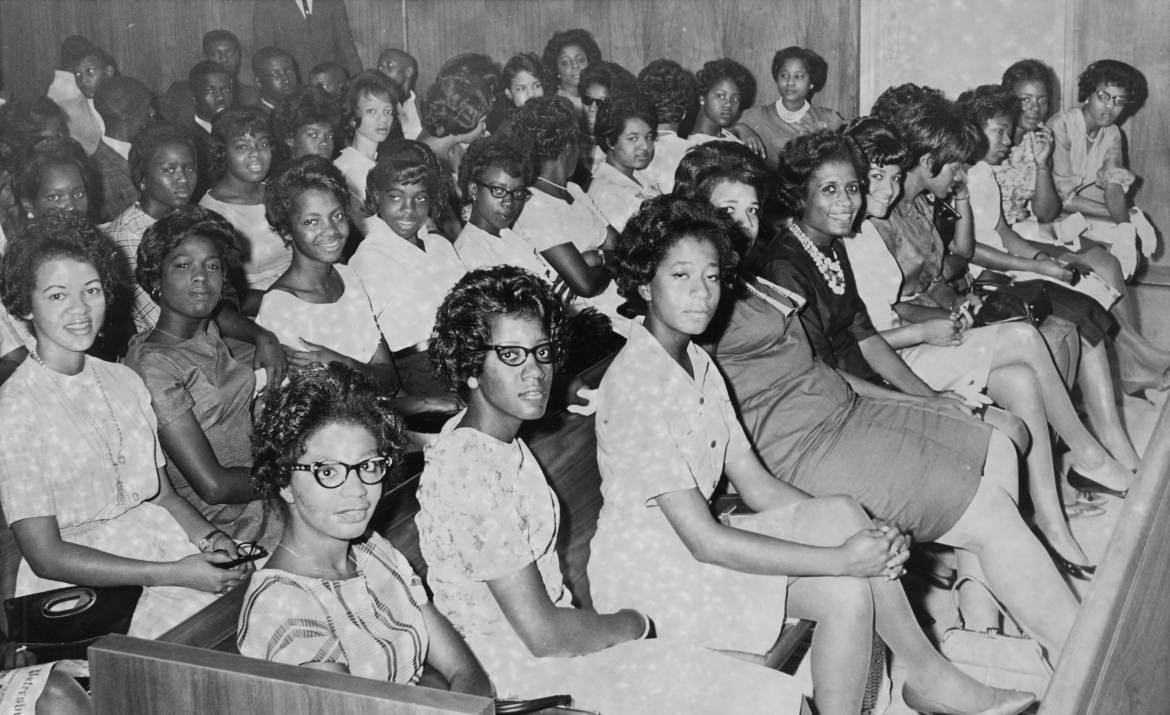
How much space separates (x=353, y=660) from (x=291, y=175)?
1.60 m

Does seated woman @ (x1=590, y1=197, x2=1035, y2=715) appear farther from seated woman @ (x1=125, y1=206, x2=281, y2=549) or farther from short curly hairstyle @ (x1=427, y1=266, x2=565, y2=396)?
seated woman @ (x1=125, y1=206, x2=281, y2=549)

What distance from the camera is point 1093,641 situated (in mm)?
2061

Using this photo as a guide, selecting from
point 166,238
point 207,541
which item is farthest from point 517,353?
point 166,238

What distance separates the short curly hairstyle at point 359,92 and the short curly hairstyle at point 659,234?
1708 millimetres

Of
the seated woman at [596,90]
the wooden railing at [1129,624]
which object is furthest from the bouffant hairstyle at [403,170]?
the wooden railing at [1129,624]

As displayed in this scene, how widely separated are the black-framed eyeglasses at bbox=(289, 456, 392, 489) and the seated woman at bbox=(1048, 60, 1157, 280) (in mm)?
4475

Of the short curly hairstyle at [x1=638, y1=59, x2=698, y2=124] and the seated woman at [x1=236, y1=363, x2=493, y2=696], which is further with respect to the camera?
the short curly hairstyle at [x1=638, y1=59, x2=698, y2=124]

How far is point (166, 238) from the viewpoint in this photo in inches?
108

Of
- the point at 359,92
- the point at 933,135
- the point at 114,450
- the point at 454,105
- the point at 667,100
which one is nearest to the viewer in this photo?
the point at 114,450

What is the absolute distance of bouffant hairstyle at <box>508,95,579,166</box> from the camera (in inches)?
164

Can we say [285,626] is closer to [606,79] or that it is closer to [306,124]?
[306,124]

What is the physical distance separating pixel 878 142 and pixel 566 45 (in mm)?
1720

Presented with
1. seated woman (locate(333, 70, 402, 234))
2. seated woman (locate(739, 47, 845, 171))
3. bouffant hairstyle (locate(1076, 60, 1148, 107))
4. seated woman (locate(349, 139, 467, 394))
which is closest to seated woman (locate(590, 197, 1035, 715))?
seated woman (locate(349, 139, 467, 394))

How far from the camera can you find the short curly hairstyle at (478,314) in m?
2.23
